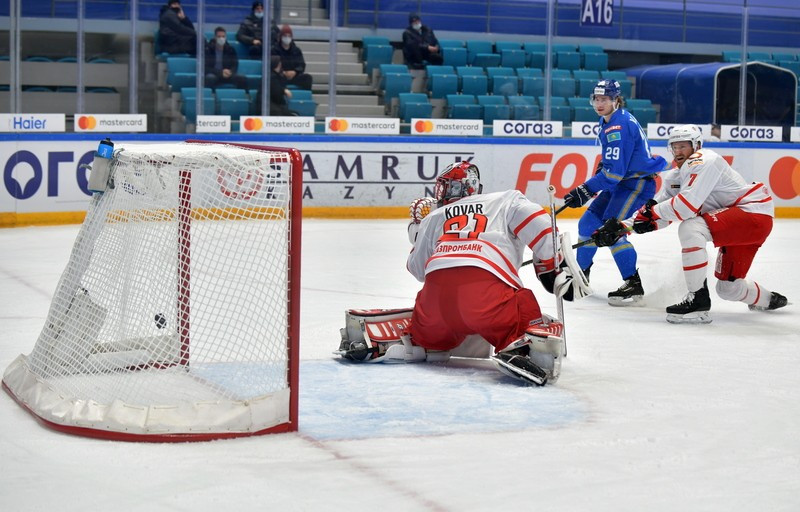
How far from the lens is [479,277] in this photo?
4.24 metres

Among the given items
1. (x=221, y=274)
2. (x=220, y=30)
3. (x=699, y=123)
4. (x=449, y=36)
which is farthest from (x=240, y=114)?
(x=221, y=274)

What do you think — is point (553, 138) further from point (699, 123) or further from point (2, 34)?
point (2, 34)

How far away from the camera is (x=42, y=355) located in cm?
379

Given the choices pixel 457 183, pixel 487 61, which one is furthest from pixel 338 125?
pixel 457 183

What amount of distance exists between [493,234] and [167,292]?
4.12 feet

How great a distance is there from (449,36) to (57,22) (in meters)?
3.85

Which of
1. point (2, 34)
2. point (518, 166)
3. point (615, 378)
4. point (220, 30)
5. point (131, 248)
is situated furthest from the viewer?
point (518, 166)

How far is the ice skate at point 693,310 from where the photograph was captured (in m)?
5.57

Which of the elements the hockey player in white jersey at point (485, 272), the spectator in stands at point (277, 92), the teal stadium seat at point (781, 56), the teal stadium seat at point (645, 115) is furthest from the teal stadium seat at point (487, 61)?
the hockey player in white jersey at point (485, 272)

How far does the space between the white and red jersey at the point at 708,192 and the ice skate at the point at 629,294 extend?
21.1 inches

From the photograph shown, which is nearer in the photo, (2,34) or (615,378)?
(615,378)

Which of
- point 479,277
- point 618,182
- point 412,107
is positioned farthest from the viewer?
point 412,107

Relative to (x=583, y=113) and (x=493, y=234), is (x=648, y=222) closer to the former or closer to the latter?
(x=493, y=234)

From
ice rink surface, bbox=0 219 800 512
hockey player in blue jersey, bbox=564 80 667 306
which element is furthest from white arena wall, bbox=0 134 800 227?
hockey player in blue jersey, bbox=564 80 667 306
